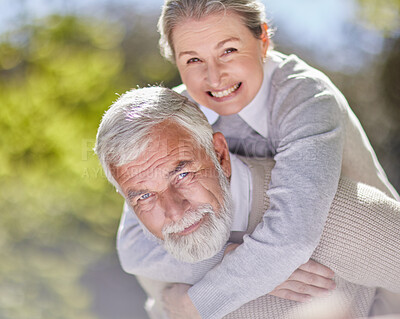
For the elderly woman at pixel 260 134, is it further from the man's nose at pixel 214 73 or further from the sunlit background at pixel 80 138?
the sunlit background at pixel 80 138

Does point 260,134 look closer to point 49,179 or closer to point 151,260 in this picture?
point 151,260

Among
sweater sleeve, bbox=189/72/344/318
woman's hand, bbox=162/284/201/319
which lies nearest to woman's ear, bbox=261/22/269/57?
sweater sleeve, bbox=189/72/344/318

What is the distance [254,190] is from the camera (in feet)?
4.87

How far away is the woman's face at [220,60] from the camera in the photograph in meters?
1.49

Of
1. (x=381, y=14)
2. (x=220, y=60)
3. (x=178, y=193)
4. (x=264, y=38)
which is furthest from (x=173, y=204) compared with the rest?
(x=381, y=14)

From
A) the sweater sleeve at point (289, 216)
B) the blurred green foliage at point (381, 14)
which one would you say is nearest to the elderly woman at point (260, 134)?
the sweater sleeve at point (289, 216)

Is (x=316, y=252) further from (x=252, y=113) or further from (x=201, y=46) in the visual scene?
(x=201, y=46)

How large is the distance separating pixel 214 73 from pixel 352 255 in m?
0.72

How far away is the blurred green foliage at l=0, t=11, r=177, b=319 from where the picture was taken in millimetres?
2936

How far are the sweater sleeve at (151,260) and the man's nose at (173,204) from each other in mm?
203

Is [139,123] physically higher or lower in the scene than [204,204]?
higher

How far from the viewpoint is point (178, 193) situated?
140 cm

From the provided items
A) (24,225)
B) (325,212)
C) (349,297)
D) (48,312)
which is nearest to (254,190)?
(325,212)

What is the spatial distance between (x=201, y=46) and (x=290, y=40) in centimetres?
189
